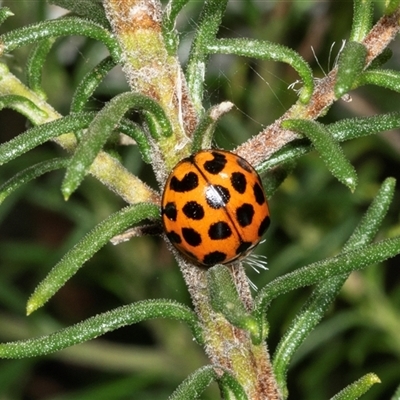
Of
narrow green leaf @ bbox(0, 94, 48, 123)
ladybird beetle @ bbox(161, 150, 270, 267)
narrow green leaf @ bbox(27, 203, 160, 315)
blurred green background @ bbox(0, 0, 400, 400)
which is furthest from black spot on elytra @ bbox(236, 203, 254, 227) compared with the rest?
blurred green background @ bbox(0, 0, 400, 400)

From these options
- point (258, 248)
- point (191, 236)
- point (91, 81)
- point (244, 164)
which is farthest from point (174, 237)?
point (258, 248)

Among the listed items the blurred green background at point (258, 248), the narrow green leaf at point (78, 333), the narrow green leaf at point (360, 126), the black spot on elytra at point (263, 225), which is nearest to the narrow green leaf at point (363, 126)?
the narrow green leaf at point (360, 126)

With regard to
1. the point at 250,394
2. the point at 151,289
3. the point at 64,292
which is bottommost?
the point at 250,394

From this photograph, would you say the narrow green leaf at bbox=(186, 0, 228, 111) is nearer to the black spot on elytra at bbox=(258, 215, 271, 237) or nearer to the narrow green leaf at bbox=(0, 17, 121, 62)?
the narrow green leaf at bbox=(0, 17, 121, 62)

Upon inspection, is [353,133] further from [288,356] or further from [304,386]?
[304,386]

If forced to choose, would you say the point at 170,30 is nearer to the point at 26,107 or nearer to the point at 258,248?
the point at 26,107

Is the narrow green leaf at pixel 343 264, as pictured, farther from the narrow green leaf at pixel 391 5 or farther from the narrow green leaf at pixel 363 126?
the narrow green leaf at pixel 391 5

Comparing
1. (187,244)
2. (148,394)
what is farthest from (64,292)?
(187,244)
